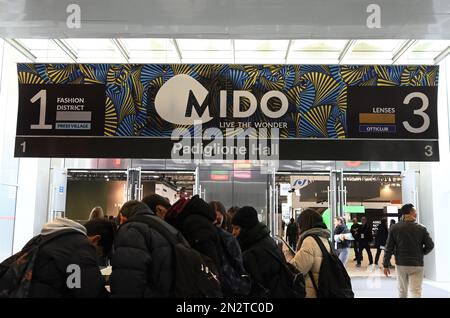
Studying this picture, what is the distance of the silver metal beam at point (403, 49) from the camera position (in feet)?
29.8

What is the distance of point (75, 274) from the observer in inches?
91.7

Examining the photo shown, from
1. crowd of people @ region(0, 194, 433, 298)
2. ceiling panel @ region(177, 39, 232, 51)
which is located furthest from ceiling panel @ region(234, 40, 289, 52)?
crowd of people @ region(0, 194, 433, 298)

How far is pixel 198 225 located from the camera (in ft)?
9.68

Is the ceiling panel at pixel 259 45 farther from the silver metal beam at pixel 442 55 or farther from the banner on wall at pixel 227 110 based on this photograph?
the banner on wall at pixel 227 110

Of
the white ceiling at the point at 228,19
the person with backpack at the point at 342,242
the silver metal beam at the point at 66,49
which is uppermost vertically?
the silver metal beam at the point at 66,49

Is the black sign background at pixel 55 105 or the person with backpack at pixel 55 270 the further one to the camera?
the black sign background at pixel 55 105

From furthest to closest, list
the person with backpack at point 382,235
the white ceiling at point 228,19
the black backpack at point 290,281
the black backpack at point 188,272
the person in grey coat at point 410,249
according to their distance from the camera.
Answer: the person with backpack at point 382,235, the person in grey coat at point 410,249, the white ceiling at point 228,19, the black backpack at point 290,281, the black backpack at point 188,272

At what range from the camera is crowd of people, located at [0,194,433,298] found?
92.7 inches

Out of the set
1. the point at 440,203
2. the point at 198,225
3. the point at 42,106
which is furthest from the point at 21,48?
the point at 440,203

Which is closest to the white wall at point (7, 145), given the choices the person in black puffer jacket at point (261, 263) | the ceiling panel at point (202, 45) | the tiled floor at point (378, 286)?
the ceiling panel at point (202, 45)

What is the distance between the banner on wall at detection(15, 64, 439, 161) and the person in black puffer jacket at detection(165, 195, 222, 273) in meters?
1.70

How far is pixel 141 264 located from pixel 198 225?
61cm

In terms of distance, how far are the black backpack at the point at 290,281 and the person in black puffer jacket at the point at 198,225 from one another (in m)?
0.63

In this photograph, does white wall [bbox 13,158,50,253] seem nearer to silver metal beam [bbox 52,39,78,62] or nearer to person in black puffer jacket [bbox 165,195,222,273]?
silver metal beam [bbox 52,39,78,62]
